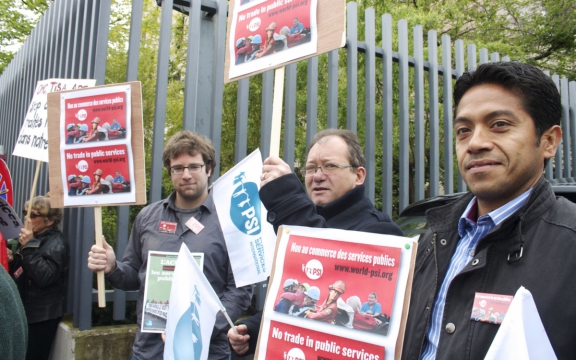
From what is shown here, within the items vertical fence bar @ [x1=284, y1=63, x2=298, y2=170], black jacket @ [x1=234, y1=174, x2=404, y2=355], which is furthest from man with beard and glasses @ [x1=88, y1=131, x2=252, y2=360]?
vertical fence bar @ [x1=284, y1=63, x2=298, y2=170]

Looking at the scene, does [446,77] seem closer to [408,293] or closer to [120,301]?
[120,301]

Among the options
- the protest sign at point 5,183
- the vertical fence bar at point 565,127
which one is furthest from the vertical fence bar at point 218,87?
the vertical fence bar at point 565,127

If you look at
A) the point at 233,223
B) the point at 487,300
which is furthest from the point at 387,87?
the point at 487,300

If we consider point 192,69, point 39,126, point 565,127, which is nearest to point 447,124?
point 565,127

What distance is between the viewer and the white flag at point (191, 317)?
2.27 meters

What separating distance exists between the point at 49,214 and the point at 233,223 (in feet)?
7.10

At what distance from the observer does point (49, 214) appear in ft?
13.9

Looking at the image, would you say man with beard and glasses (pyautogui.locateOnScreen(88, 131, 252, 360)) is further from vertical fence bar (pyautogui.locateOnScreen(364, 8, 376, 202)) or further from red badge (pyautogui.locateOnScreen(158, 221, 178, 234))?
vertical fence bar (pyautogui.locateOnScreen(364, 8, 376, 202))

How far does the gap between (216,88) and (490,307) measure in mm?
3400

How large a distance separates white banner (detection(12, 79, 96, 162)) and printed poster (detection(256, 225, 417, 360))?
9.33 feet

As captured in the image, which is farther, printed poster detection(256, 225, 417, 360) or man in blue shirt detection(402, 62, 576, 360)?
printed poster detection(256, 225, 417, 360)

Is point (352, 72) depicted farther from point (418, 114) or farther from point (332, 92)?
point (418, 114)

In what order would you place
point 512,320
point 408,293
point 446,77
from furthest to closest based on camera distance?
point 446,77 < point 408,293 < point 512,320

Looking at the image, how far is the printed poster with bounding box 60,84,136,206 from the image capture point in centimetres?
308
